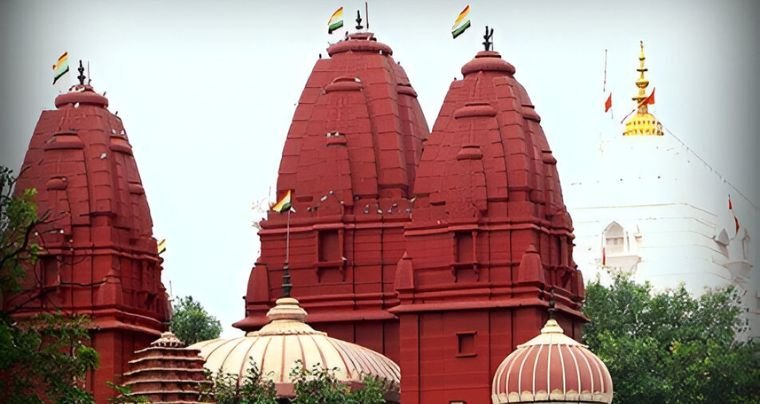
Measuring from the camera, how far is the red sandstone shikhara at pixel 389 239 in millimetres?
60125

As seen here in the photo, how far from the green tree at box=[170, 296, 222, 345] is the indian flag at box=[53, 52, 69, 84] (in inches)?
391

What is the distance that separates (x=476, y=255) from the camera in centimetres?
6053

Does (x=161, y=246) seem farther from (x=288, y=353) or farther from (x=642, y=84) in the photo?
(x=642, y=84)

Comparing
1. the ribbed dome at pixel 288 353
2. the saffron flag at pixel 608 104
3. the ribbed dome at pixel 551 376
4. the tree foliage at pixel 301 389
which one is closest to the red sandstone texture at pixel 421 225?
the ribbed dome at pixel 288 353

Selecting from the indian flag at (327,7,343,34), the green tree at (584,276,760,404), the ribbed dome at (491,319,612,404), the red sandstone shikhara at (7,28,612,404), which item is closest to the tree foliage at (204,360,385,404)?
the red sandstone shikhara at (7,28,612,404)

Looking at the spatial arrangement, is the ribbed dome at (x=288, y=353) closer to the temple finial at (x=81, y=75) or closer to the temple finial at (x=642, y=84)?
the temple finial at (x=81, y=75)

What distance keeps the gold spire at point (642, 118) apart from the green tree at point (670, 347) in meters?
17.4

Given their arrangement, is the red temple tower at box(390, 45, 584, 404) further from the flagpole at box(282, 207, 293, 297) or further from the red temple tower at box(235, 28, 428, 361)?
the red temple tower at box(235, 28, 428, 361)

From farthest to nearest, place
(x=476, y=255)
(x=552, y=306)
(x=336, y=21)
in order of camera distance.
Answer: (x=336, y=21) < (x=476, y=255) < (x=552, y=306)

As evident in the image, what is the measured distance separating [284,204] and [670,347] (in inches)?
506

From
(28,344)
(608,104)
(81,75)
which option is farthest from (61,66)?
(608,104)

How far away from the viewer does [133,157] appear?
64188 mm

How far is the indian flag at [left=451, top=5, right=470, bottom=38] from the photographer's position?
2542 inches

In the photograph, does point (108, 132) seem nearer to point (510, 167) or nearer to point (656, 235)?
point (510, 167)
